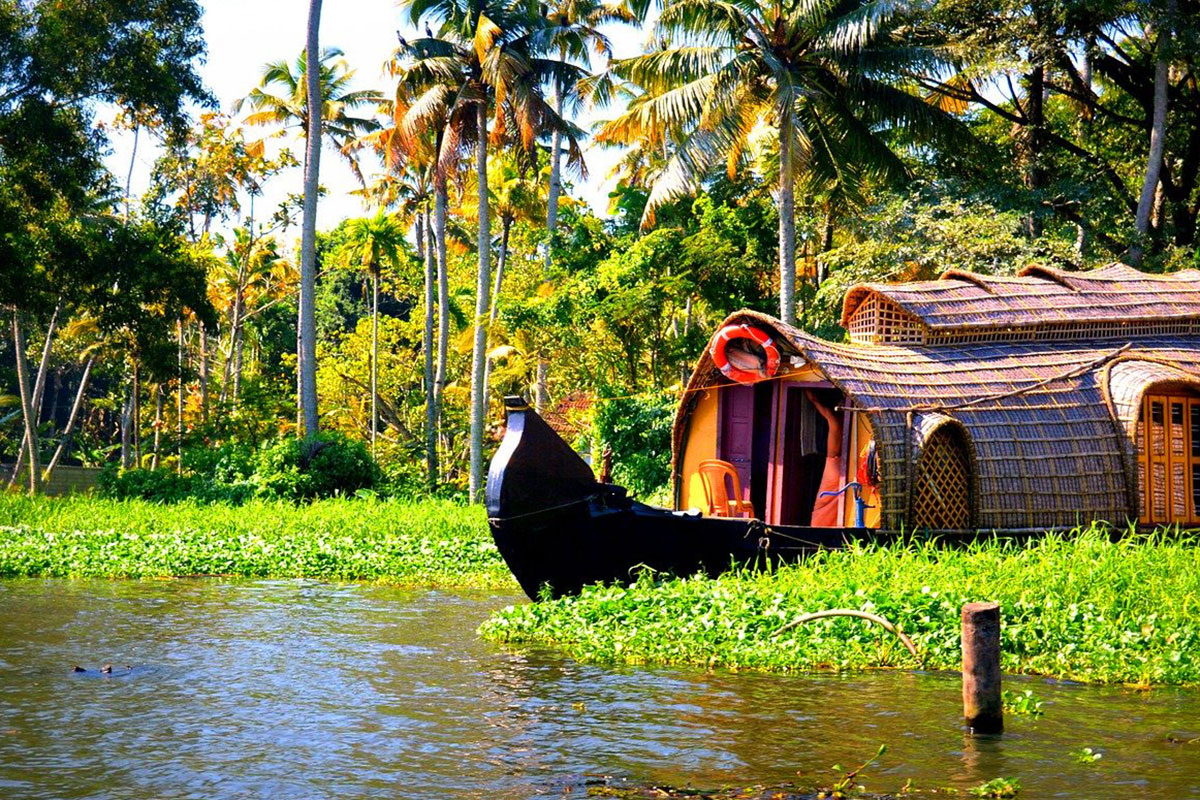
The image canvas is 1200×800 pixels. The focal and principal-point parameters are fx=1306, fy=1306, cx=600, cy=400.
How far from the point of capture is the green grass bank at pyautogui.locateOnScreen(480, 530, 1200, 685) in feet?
28.3

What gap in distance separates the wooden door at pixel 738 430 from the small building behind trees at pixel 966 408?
14 millimetres

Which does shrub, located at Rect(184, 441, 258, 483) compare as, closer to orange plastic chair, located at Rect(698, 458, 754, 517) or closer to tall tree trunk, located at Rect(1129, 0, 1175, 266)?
orange plastic chair, located at Rect(698, 458, 754, 517)

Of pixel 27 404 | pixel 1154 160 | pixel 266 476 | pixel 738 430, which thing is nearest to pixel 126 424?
pixel 27 404

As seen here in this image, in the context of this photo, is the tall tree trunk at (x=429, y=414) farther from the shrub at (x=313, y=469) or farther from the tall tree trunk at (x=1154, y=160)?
the tall tree trunk at (x=1154, y=160)

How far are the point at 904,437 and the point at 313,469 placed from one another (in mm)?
12452

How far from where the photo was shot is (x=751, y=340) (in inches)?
Answer: 479

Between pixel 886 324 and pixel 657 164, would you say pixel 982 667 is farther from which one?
pixel 657 164

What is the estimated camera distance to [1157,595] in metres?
9.17

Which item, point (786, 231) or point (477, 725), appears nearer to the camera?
point (477, 725)

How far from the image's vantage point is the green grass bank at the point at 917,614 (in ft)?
28.3

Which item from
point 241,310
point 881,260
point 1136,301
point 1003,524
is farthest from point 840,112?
point 241,310

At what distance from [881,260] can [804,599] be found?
10.5 meters

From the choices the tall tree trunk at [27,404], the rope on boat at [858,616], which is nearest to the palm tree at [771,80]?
the rope on boat at [858,616]

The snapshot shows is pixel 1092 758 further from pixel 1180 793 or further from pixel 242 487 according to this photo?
pixel 242 487
